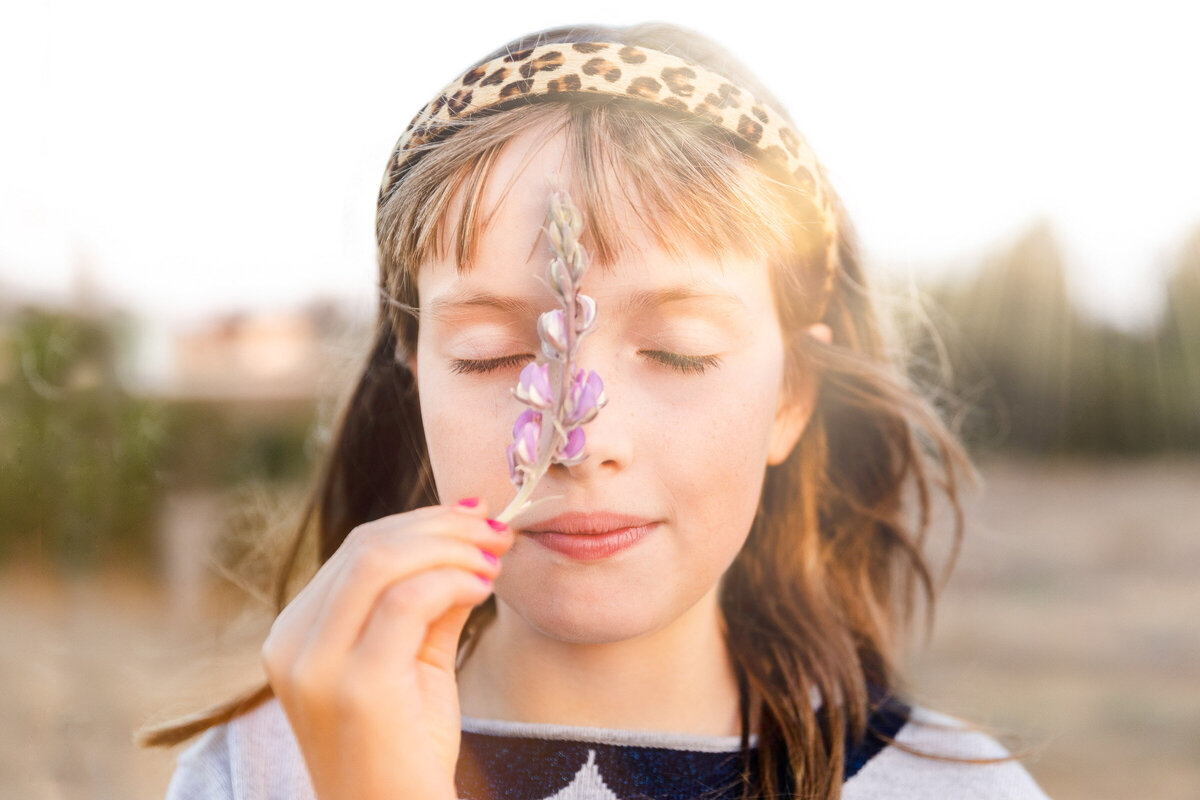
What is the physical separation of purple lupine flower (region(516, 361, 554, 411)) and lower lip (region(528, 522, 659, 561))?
454 mm

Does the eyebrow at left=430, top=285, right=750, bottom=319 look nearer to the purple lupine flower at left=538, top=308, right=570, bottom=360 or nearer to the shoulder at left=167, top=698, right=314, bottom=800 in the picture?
the purple lupine flower at left=538, top=308, right=570, bottom=360

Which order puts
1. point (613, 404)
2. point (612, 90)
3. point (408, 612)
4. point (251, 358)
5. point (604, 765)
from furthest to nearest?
point (251, 358) → point (604, 765) → point (612, 90) → point (613, 404) → point (408, 612)

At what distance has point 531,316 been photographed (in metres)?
1.96

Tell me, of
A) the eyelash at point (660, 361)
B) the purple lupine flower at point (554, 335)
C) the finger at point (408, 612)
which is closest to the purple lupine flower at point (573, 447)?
the purple lupine flower at point (554, 335)

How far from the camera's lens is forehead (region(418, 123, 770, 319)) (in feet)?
6.36

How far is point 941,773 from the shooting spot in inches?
100.0

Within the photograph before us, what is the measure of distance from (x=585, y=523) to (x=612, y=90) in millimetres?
978

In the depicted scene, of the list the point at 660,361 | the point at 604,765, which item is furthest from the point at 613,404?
the point at 604,765

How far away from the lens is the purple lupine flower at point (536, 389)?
1.60m

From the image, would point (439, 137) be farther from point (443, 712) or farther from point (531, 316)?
point (443, 712)

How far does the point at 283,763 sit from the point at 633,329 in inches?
61.0

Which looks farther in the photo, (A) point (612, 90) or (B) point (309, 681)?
(A) point (612, 90)

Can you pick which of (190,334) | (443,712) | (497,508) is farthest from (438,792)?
(190,334)

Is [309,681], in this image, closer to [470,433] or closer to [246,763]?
[470,433]
